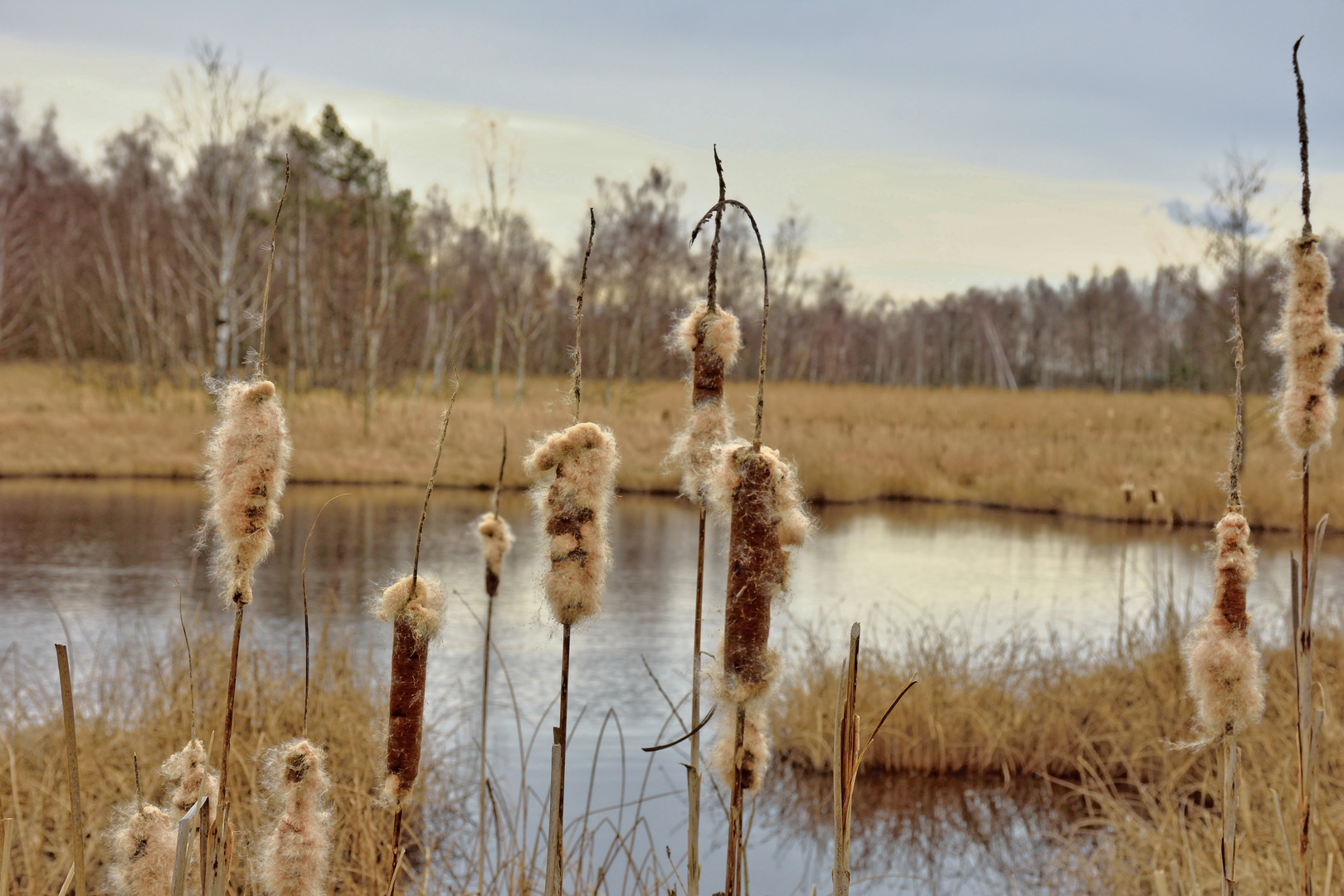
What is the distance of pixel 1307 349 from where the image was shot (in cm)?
129

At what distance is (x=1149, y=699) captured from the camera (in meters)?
5.18

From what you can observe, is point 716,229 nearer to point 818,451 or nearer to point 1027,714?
point 1027,714

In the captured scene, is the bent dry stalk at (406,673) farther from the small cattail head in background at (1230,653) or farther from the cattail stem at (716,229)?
the small cattail head in background at (1230,653)

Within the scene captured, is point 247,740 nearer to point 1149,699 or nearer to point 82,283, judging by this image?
point 1149,699

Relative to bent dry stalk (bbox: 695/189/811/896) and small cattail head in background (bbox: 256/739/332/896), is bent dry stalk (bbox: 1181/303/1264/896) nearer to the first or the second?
bent dry stalk (bbox: 695/189/811/896)

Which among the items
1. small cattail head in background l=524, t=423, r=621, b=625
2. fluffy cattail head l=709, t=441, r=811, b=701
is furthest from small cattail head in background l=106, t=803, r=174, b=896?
fluffy cattail head l=709, t=441, r=811, b=701

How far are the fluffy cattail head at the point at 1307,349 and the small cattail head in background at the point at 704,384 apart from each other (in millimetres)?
664

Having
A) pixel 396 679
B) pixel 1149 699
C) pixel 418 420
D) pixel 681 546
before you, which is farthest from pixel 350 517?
pixel 396 679

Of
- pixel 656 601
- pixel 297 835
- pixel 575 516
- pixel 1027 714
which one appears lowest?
pixel 656 601

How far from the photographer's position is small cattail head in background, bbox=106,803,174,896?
3.81ft

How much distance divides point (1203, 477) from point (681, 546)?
792cm

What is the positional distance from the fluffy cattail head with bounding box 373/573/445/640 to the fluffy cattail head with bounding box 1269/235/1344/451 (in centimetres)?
98

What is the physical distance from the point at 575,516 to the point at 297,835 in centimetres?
44

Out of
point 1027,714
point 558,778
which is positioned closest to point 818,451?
point 1027,714
